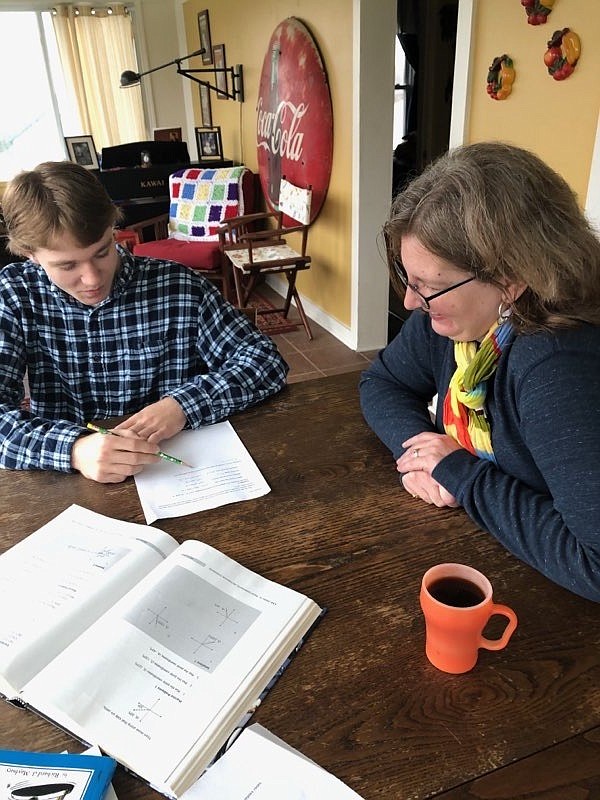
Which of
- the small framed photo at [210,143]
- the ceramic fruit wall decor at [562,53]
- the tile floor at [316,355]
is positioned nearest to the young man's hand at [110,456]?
the ceramic fruit wall decor at [562,53]

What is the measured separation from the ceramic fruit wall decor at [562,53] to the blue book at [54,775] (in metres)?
2.00

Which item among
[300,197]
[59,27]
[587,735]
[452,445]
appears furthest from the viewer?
[59,27]

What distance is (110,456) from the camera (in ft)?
3.56

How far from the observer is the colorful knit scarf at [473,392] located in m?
0.95

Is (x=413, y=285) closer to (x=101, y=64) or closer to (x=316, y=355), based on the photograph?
(x=316, y=355)

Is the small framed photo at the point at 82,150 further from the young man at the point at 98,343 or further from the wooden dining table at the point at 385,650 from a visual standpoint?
the wooden dining table at the point at 385,650

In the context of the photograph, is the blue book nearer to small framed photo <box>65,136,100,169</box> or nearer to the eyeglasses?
the eyeglasses

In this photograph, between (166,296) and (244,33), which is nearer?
(166,296)

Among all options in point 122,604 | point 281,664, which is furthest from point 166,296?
point 281,664

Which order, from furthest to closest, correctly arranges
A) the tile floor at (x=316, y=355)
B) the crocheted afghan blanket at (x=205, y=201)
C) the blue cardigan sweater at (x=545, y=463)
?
the crocheted afghan blanket at (x=205, y=201), the tile floor at (x=316, y=355), the blue cardigan sweater at (x=545, y=463)

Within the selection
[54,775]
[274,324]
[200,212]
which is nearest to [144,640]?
[54,775]

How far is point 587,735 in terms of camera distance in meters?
0.62

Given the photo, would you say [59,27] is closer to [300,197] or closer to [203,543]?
[300,197]

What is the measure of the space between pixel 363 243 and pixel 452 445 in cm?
256
